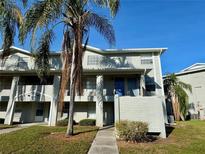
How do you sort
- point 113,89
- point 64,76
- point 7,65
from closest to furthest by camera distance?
point 64,76, point 113,89, point 7,65

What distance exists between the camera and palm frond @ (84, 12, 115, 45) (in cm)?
1137

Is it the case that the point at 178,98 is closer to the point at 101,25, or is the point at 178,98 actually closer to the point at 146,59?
the point at 146,59

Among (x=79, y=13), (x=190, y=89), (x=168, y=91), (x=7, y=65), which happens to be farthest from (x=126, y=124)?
(x=7, y=65)

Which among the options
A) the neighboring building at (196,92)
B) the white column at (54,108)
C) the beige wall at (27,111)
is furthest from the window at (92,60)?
the neighboring building at (196,92)

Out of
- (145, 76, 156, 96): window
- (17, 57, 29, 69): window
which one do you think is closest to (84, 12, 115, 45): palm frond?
(145, 76, 156, 96): window

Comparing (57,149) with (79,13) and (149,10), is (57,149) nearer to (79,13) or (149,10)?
(79,13)

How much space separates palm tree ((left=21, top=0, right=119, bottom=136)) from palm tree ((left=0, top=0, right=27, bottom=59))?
218cm

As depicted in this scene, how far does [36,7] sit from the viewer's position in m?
10.2

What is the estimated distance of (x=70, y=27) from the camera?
12.2m

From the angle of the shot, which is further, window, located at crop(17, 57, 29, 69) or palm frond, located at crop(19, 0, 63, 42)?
window, located at crop(17, 57, 29, 69)

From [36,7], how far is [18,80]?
36.9ft

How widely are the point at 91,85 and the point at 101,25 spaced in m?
9.43

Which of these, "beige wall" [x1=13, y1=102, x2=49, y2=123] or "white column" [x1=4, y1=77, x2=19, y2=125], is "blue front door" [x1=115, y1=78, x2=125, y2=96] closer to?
"beige wall" [x1=13, y1=102, x2=49, y2=123]

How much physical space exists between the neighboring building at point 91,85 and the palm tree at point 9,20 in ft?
14.8
